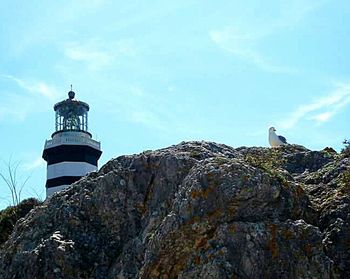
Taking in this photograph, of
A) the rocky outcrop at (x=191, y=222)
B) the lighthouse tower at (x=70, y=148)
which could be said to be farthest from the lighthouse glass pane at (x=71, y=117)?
the rocky outcrop at (x=191, y=222)

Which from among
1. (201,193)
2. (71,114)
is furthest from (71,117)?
(201,193)

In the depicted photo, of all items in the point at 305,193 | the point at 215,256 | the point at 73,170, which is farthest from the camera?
the point at 73,170

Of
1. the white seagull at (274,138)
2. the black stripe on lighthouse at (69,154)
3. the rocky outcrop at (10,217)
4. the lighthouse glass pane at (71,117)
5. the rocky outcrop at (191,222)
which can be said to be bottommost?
the rocky outcrop at (191,222)

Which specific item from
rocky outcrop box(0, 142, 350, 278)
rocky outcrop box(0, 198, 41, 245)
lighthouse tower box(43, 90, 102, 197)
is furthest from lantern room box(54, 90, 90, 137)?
rocky outcrop box(0, 142, 350, 278)

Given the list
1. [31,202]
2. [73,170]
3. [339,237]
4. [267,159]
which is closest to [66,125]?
[73,170]

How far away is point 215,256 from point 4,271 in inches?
142

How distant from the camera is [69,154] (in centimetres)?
3812

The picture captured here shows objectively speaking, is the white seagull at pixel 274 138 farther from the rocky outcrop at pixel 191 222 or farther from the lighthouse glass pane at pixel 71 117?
the lighthouse glass pane at pixel 71 117

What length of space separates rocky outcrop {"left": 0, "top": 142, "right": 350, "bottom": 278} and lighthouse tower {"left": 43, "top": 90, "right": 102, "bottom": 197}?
25.3 metres

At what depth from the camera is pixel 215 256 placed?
25.5 feet

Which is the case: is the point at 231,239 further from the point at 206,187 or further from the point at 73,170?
the point at 73,170

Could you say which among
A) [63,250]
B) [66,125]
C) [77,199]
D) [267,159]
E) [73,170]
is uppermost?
[66,125]

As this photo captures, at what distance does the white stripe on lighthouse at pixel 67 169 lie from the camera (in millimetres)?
36594

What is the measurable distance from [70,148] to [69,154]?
1.37ft
